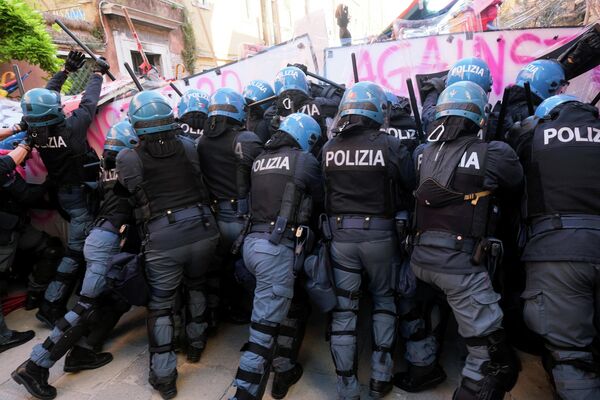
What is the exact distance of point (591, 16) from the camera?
410 cm

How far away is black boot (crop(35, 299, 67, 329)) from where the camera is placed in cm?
412

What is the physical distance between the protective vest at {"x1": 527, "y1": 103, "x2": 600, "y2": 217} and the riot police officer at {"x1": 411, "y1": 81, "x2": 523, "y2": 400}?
0.48 feet

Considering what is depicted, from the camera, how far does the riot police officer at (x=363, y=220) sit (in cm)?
Answer: 277

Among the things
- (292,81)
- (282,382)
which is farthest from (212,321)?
(292,81)

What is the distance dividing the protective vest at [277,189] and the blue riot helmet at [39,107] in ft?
8.33

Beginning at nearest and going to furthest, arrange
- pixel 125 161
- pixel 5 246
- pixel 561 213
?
1. pixel 561 213
2. pixel 125 161
3. pixel 5 246

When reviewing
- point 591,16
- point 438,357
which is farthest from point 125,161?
point 591,16

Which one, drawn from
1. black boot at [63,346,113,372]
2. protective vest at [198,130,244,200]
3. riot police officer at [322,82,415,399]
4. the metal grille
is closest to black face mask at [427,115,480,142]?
riot police officer at [322,82,415,399]

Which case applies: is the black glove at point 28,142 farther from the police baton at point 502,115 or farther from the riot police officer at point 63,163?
the police baton at point 502,115

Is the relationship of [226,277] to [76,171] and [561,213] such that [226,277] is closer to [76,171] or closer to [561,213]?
[76,171]

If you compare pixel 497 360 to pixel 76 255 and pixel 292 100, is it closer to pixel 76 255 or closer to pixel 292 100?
pixel 292 100

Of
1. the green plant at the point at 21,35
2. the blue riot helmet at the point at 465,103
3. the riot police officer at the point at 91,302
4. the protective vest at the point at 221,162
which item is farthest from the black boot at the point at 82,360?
the green plant at the point at 21,35

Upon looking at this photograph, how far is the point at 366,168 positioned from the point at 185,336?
7.74 feet

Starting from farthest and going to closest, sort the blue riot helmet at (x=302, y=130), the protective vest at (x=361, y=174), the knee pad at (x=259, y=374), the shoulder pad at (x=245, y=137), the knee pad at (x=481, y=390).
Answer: the shoulder pad at (x=245, y=137) < the blue riot helmet at (x=302, y=130) < the protective vest at (x=361, y=174) < the knee pad at (x=259, y=374) < the knee pad at (x=481, y=390)
